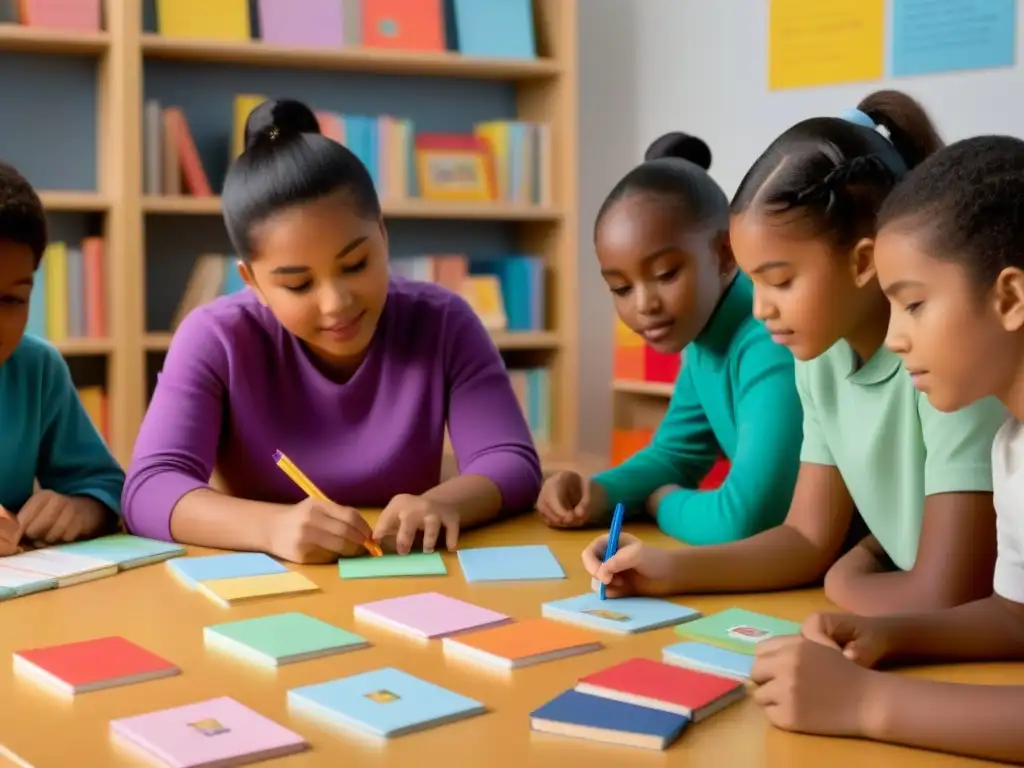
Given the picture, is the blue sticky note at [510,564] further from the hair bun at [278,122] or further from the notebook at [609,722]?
the hair bun at [278,122]

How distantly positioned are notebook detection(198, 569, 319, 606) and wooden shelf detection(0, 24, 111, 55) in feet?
7.97

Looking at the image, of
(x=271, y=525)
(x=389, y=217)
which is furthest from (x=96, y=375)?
(x=271, y=525)

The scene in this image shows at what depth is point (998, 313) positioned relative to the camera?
0.88 m

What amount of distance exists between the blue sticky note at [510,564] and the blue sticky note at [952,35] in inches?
88.3

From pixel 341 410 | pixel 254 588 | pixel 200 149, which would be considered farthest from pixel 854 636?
pixel 200 149

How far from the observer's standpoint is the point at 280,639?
0.95 m

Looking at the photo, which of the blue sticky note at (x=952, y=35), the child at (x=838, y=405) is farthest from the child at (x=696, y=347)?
the blue sticky note at (x=952, y=35)

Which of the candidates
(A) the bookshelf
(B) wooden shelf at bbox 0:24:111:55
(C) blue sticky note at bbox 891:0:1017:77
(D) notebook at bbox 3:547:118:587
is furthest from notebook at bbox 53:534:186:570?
(C) blue sticky note at bbox 891:0:1017:77

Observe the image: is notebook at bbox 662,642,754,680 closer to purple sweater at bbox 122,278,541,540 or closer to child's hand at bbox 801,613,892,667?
child's hand at bbox 801,613,892,667

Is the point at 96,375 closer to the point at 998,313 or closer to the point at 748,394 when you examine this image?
the point at 748,394

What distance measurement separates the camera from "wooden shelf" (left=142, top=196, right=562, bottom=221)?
3318 millimetres

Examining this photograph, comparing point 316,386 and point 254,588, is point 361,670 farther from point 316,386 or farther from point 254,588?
point 316,386

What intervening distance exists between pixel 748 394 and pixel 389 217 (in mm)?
2497

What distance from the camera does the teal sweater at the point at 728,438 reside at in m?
1.30
